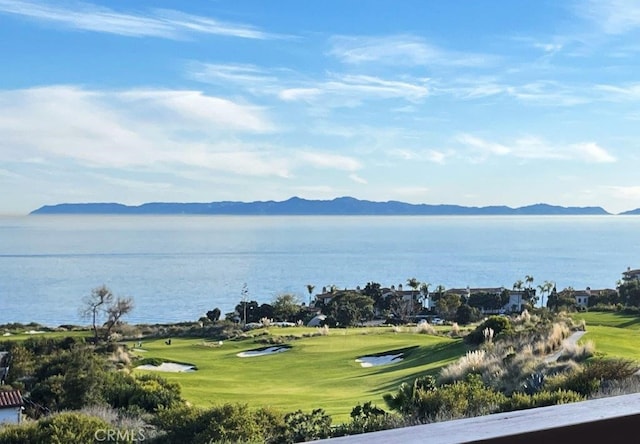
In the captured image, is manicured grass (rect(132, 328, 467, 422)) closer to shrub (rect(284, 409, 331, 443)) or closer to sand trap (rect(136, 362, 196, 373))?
sand trap (rect(136, 362, 196, 373))

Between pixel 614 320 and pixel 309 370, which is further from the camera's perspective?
pixel 614 320

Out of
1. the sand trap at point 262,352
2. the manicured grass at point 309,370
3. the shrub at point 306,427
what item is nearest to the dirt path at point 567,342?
the manicured grass at point 309,370

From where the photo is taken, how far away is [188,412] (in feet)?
22.1

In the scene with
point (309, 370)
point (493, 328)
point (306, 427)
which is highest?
point (306, 427)

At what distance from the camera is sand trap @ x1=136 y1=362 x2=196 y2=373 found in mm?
17766

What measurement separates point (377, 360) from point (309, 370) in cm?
186

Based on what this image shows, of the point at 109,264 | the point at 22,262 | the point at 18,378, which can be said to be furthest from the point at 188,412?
the point at 22,262

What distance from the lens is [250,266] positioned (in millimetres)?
90375

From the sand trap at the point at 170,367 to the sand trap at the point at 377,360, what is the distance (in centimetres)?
442

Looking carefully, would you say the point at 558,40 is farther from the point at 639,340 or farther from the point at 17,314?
the point at 17,314

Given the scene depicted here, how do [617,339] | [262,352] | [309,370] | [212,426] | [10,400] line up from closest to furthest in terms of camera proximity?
1. [212,426]
2. [10,400]
3. [617,339]
4. [309,370]
5. [262,352]

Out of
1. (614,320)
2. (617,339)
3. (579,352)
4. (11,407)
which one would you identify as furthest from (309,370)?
(11,407)

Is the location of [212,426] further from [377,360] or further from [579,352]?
[377,360]

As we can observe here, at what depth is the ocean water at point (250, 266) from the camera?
5659 centimetres
